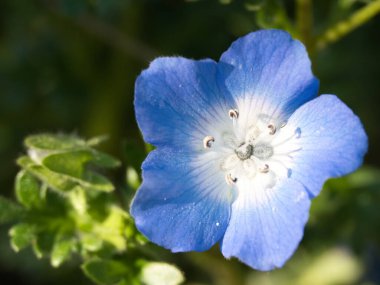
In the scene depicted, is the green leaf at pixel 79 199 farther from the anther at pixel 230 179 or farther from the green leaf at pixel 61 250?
the anther at pixel 230 179

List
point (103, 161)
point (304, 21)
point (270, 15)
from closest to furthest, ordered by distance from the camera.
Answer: point (103, 161) → point (270, 15) → point (304, 21)

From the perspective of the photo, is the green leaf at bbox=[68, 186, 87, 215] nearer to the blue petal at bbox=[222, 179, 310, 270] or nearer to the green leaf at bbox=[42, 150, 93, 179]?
the green leaf at bbox=[42, 150, 93, 179]

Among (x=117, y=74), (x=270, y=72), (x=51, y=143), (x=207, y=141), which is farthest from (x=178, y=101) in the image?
(x=117, y=74)

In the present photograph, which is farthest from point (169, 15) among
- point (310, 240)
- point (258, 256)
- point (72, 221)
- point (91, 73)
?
point (258, 256)

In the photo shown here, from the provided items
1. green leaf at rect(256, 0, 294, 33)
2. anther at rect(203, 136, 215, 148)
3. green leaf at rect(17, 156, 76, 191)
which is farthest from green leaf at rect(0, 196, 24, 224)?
green leaf at rect(256, 0, 294, 33)

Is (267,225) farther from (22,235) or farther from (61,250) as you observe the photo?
(22,235)

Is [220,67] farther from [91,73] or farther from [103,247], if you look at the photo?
[91,73]
